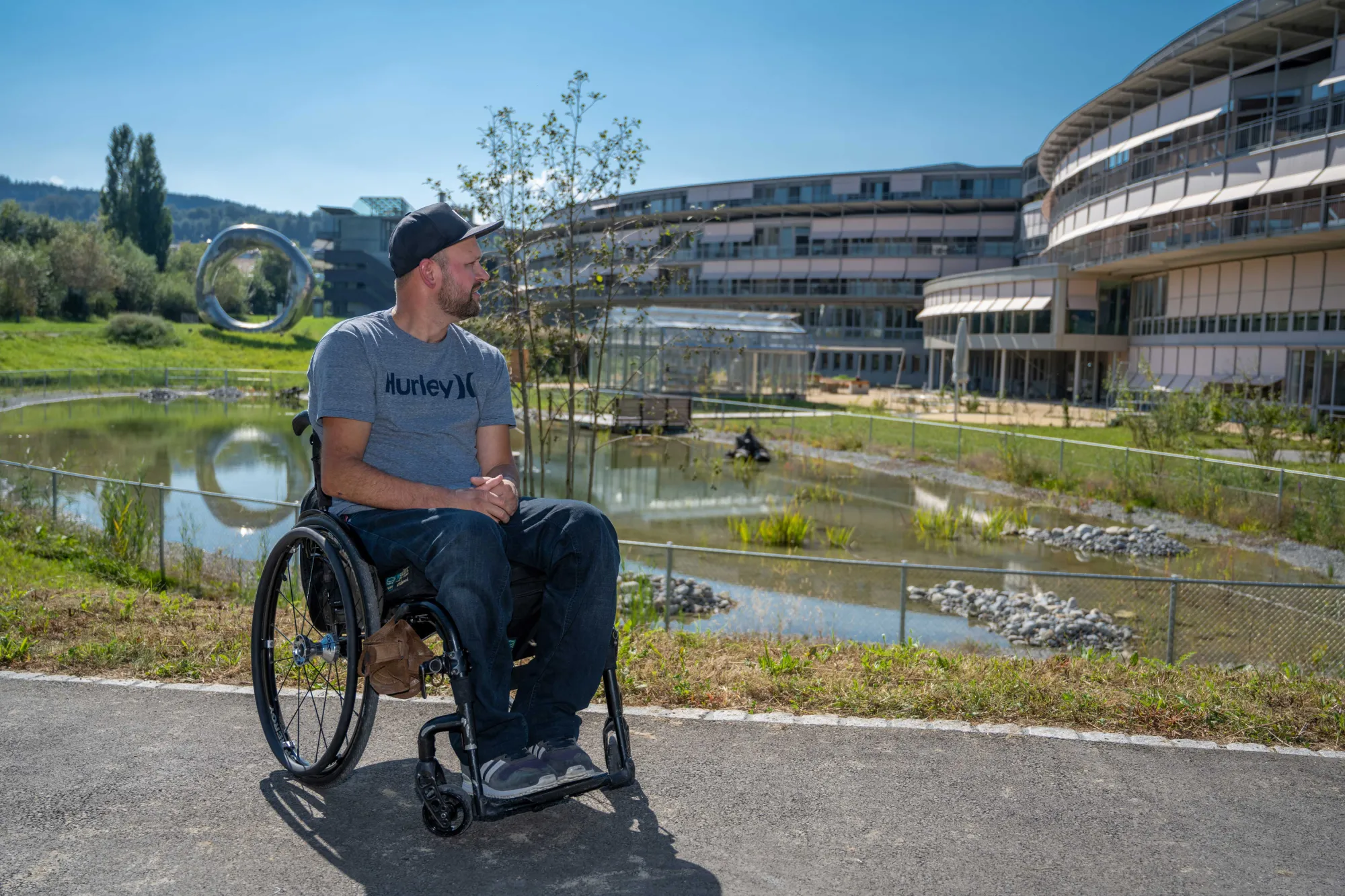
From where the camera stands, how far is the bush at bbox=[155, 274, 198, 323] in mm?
74312

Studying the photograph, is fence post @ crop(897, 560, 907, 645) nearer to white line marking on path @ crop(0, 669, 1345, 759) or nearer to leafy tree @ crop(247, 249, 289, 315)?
white line marking on path @ crop(0, 669, 1345, 759)

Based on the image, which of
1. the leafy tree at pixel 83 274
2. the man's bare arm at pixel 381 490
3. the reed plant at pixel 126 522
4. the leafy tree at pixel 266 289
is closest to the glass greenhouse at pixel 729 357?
the reed plant at pixel 126 522

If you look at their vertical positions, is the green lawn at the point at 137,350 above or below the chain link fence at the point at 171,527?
above

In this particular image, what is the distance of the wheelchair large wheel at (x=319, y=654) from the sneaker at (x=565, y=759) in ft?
1.70

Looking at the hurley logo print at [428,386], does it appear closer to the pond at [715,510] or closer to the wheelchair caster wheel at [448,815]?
the wheelchair caster wheel at [448,815]

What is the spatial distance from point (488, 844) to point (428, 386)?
1.41 metres

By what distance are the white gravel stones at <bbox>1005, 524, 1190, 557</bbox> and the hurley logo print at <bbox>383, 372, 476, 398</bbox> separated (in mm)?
13175

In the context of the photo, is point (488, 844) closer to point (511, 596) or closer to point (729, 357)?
point (511, 596)

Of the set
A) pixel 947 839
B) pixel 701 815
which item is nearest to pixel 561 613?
pixel 701 815

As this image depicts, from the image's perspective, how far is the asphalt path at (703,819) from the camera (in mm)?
2877

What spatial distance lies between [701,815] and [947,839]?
713 mm

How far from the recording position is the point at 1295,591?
26.5ft

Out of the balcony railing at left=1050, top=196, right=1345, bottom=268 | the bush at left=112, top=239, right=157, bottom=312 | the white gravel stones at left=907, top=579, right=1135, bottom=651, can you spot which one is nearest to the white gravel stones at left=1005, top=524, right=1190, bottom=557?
the white gravel stones at left=907, top=579, right=1135, bottom=651

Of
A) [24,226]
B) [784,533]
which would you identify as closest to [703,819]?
[784,533]
